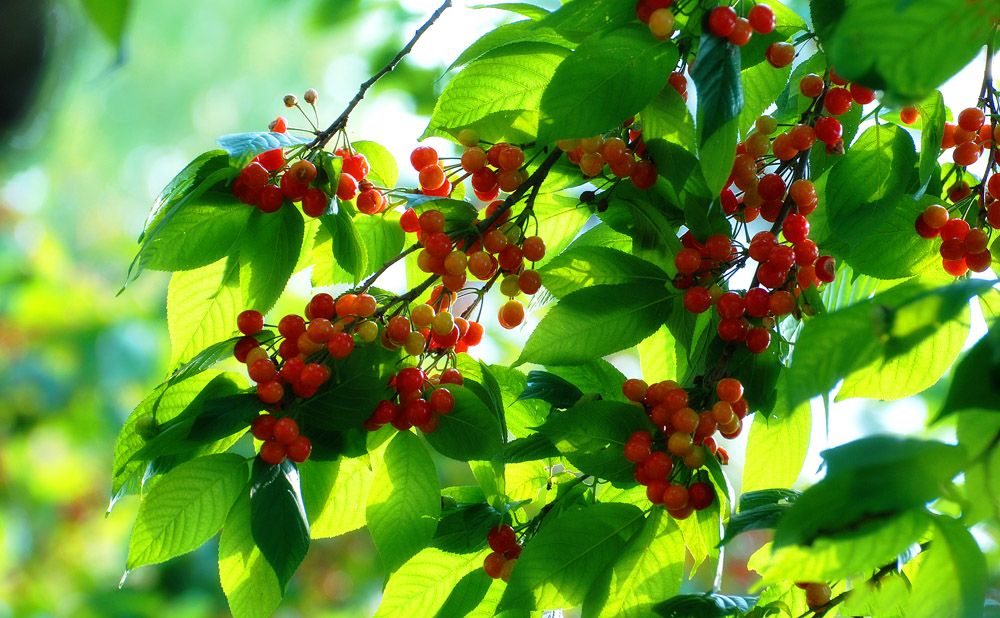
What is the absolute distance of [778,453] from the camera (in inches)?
19.5

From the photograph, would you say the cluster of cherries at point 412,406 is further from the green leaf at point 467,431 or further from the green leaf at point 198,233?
the green leaf at point 198,233

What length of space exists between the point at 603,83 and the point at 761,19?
84 mm

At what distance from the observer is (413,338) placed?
1.53ft

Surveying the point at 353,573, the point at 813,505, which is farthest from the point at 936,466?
the point at 353,573

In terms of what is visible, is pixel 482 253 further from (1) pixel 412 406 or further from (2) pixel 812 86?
(2) pixel 812 86

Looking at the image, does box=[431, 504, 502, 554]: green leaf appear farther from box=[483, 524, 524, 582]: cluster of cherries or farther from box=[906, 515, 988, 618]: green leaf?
box=[906, 515, 988, 618]: green leaf

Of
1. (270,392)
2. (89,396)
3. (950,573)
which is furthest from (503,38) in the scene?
(89,396)

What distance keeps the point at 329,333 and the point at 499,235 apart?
4.5 inches

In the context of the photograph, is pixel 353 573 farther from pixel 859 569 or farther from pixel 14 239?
pixel 859 569

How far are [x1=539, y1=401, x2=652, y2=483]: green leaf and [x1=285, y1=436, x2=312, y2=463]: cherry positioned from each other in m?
0.13

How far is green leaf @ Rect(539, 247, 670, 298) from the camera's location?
0.45m

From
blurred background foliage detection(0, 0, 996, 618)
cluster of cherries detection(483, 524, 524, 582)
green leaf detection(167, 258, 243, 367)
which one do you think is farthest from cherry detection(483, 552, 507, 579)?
blurred background foliage detection(0, 0, 996, 618)

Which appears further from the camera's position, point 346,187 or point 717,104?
point 346,187

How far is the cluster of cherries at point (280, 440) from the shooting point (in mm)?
434
